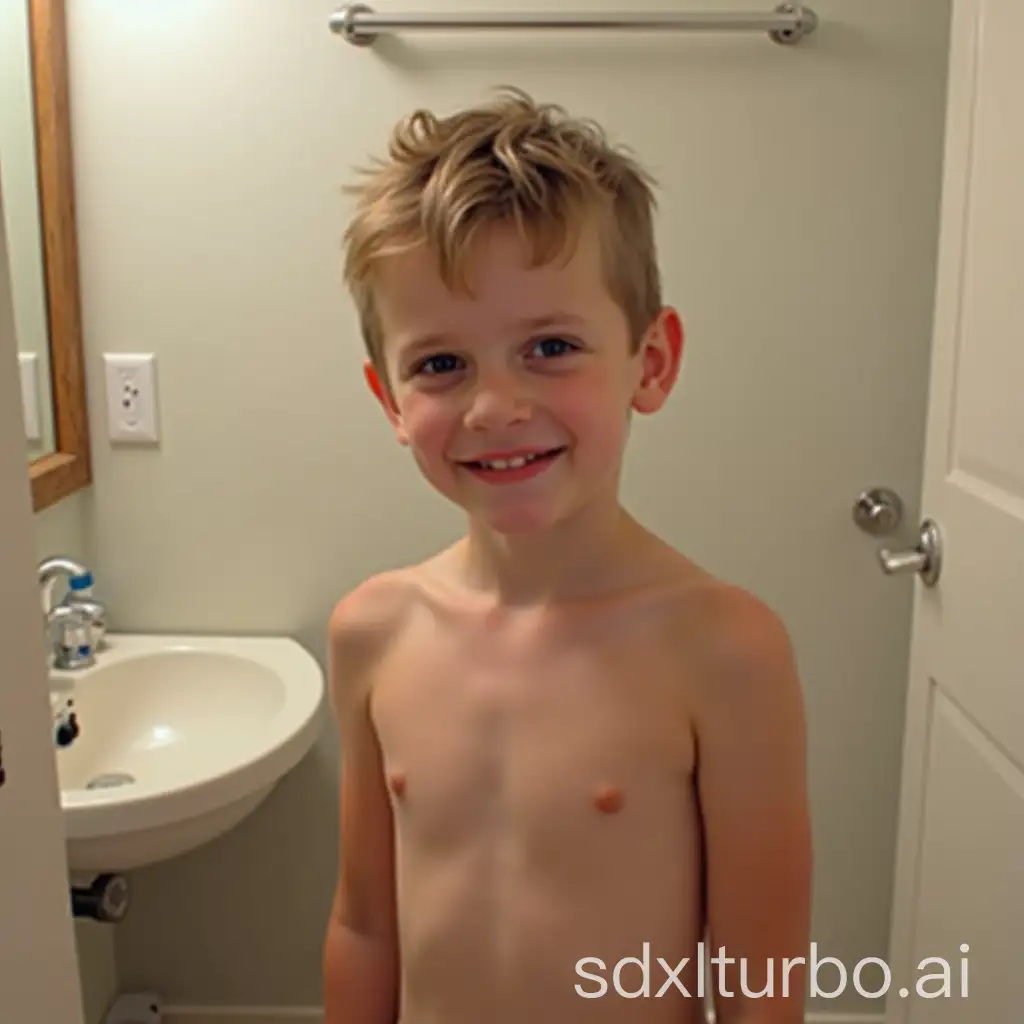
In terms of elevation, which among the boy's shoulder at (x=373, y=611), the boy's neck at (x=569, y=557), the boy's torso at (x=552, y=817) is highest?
the boy's neck at (x=569, y=557)

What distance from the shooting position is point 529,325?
0.69 metres

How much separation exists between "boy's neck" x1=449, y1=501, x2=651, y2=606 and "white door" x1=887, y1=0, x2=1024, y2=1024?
56 cm

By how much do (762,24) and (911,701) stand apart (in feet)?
2.94

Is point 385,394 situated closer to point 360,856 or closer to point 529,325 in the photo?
point 529,325

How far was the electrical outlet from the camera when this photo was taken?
5.39 feet

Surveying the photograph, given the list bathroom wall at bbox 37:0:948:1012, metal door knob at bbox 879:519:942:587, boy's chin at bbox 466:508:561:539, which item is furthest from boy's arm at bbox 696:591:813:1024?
bathroom wall at bbox 37:0:948:1012

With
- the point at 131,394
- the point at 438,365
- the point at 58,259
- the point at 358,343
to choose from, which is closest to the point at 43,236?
the point at 58,259

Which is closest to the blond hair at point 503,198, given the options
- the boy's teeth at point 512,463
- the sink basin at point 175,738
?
the boy's teeth at point 512,463

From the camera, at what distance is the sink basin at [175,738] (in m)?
1.27

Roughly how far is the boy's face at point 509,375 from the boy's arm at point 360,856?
8.0 inches

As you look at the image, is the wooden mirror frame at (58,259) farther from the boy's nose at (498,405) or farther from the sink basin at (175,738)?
the boy's nose at (498,405)

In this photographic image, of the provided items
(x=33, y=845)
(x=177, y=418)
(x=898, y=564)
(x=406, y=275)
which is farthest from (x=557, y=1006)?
(x=177, y=418)

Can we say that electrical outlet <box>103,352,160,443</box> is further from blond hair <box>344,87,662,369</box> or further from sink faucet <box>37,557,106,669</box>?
blond hair <box>344,87,662,369</box>

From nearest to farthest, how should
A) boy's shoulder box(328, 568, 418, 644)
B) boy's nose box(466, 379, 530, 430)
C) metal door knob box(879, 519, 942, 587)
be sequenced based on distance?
boy's nose box(466, 379, 530, 430) < boy's shoulder box(328, 568, 418, 644) < metal door knob box(879, 519, 942, 587)
